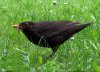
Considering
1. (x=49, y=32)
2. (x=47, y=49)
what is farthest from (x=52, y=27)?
(x=47, y=49)

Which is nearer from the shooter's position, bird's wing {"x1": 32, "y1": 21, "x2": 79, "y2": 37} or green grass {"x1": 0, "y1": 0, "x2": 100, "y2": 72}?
green grass {"x1": 0, "y1": 0, "x2": 100, "y2": 72}

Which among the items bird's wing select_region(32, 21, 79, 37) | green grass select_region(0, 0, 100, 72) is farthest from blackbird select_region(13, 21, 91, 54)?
green grass select_region(0, 0, 100, 72)

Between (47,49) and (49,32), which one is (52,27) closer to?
(49,32)

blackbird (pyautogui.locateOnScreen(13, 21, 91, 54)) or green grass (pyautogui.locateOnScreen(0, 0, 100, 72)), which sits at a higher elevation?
blackbird (pyautogui.locateOnScreen(13, 21, 91, 54))

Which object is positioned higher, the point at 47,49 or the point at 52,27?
the point at 52,27

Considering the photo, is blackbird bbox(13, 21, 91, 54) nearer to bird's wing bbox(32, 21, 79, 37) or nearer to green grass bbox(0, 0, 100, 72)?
bird's wing bbox(32, 21, 79, 37)

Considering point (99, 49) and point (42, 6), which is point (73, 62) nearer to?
point (99, 49)
